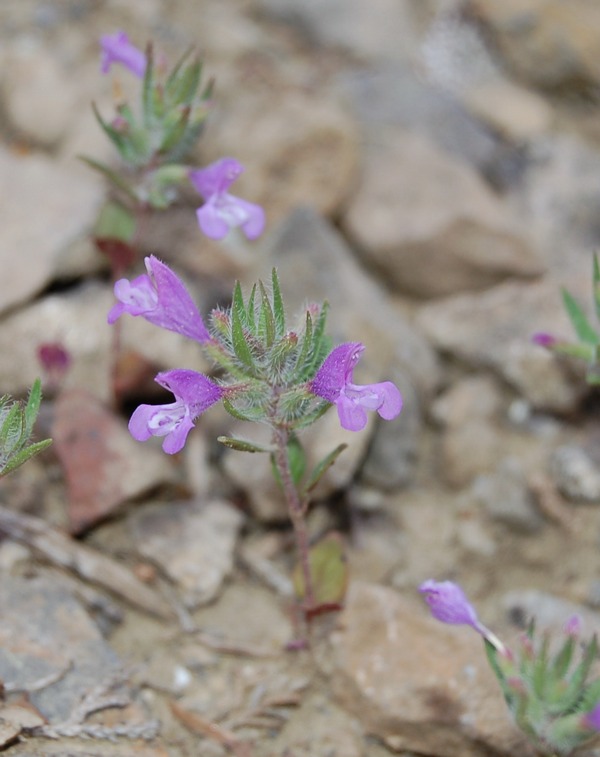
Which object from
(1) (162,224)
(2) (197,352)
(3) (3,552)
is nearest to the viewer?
(3) (3,552)

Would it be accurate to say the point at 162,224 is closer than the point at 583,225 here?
Yes

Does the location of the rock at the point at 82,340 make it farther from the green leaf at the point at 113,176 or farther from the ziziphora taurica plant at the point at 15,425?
the ziziphora taurica plant at the point at 15,425

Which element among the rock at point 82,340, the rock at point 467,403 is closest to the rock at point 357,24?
the rock at point 467,403

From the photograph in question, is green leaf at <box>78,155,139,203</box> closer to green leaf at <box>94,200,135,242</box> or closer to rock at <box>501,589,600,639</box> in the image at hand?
green leaf at <box>94,200,135,242</box>

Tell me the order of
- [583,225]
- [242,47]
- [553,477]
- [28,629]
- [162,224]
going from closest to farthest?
1. [28,629]
2. [553,477]
3. [162,224]
4. [583,225]
5. [242,47]

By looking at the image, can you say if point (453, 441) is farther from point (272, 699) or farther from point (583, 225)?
point (583, 225)

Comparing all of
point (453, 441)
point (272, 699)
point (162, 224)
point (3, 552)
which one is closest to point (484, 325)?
point (453, 441)

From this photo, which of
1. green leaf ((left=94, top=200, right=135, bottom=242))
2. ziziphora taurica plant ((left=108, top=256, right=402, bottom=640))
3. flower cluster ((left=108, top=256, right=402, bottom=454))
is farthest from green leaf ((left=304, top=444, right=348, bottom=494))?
green leaf ((left=94, top=200, right=135, bottom=242))
